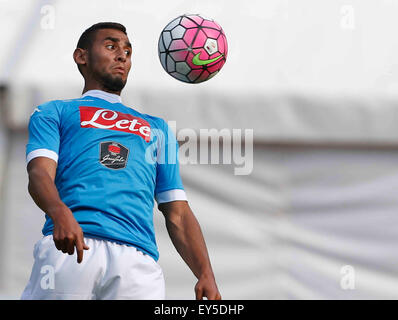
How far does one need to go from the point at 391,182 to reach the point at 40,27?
2491 mm

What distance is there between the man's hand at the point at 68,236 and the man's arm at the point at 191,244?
21.3 inches

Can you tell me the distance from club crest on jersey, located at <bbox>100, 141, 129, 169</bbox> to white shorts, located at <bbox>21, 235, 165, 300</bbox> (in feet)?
1.00

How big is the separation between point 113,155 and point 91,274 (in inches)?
18.7

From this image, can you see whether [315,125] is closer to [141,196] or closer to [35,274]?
[141,196]

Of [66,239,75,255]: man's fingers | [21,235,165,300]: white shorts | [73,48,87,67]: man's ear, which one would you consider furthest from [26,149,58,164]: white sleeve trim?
[73,48,87,67]: man's ear

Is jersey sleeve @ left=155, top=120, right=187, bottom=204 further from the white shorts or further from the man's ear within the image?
Answer: the man's ear

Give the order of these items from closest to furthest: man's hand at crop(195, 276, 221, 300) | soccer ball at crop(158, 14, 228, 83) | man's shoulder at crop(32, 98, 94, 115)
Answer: man's hand at crop(195, 276, 221, 300)
man's shoulder at crop(32, 98, 94, 115)
soccer ball at crop(158, 14, 228, 83)

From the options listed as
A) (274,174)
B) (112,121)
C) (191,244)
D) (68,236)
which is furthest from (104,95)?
(274,174)

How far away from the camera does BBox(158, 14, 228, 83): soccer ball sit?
10.5ft

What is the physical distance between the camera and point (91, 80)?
2906 millimetres

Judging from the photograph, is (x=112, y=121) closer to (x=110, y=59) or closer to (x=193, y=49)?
(x=110, y=59)

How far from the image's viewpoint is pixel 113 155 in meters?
2.56

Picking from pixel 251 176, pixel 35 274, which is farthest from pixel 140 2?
pixel 35 274

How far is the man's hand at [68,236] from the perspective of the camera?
7.01 ft
